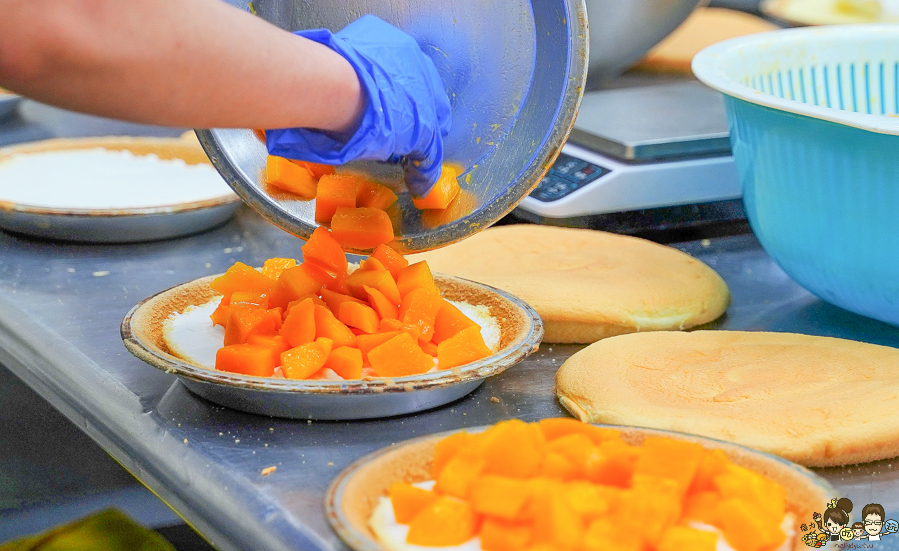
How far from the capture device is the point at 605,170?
1.73 m

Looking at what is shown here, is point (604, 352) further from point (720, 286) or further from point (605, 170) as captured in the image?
point (605, 170)

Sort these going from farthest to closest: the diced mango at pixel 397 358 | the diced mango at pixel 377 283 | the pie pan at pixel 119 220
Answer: the pie pan at pixel 119 220, the diced mango at pixel 377 283, the diced mango at pixel 397 358

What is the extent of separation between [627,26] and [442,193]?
112 cm

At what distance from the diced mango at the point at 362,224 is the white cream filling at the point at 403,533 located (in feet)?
1.60

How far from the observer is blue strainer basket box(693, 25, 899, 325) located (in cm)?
116

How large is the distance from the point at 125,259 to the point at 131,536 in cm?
51

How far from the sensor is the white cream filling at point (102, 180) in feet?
5.99

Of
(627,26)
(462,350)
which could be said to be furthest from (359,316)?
(627,26)

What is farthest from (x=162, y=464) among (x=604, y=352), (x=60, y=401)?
(x=604, y=352)

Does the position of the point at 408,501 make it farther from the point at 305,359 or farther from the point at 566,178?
the point at 566,178

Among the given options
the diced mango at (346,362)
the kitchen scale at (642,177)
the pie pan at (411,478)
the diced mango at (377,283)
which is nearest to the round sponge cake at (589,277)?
the kitchen scale at (642,177)

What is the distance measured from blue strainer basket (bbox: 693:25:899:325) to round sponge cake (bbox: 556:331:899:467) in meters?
0.10

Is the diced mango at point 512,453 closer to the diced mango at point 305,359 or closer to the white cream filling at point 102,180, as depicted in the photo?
the diced mango at point 305,359

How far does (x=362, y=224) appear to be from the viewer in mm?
1210
